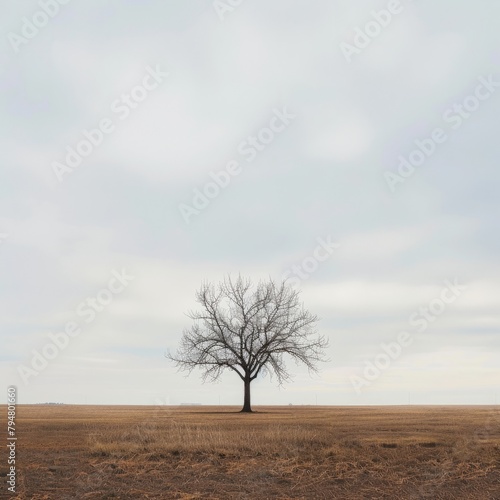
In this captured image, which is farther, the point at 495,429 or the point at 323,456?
the point at 495,429

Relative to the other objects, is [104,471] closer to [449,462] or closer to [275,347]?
[449,462]

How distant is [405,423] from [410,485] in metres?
15.4

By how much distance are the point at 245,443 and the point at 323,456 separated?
298 centimetres

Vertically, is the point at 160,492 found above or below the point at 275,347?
below

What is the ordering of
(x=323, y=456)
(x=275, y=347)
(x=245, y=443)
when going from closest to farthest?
(x=323, y=456)
(x=245, y=443)
(x=275, y=347)

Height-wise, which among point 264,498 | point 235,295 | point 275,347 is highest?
point 235,295

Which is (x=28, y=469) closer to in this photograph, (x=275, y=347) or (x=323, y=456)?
(x=323, y=456)

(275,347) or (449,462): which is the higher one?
(275,347)

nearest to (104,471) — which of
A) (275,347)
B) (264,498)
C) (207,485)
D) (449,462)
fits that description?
(207,485)

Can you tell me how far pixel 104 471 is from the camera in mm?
18594

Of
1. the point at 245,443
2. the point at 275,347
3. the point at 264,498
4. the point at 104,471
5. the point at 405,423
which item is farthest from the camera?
the point at 275,347

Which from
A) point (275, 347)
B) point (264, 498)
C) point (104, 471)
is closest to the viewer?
point (264, 498)

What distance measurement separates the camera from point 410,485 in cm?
1725

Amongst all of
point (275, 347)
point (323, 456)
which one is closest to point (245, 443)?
point (323, 456)
